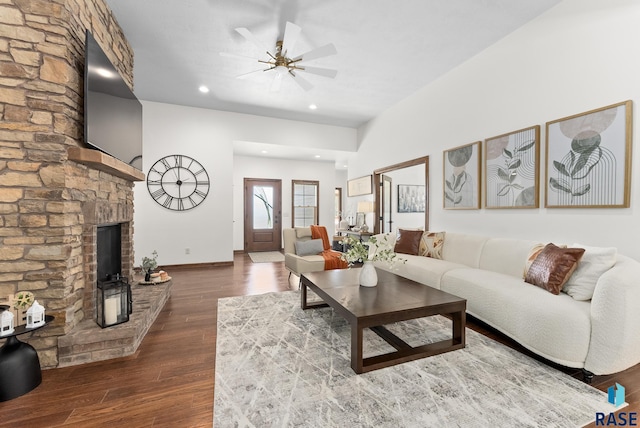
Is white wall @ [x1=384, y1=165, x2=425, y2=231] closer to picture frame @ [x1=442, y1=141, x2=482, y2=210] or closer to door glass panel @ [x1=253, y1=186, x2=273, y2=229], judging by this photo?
picture frame @ [x1=442, y1=141, x2=482, y2=210]

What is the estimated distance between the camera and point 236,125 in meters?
→ 5.68

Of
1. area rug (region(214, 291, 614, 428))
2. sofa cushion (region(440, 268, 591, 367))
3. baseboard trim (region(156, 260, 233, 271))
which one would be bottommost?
area rug (region(214, 291, 614, 428))

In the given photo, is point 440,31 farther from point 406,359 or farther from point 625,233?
point 406,359

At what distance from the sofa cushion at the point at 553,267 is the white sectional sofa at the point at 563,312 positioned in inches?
2.4

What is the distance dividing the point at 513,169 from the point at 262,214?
19.8 ft

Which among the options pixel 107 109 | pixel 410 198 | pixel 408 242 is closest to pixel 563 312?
pixel 408 242

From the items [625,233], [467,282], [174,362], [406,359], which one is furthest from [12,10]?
[625,233]

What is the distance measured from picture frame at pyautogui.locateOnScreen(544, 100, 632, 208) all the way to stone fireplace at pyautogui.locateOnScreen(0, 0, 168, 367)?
4.18 m

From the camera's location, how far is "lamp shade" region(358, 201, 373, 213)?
20.7ft

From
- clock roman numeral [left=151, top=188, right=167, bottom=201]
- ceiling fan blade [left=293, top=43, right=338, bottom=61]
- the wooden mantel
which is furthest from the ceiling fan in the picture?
clock roman numeral [left=151, top=188, right=167, bottom=201]

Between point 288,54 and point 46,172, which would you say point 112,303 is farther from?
point 288,54

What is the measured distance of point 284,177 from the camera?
25.8 feet

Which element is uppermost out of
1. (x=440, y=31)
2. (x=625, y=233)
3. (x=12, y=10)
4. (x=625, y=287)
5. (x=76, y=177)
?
(x=440, y=31)

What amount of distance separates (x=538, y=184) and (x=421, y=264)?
1.55 meters
